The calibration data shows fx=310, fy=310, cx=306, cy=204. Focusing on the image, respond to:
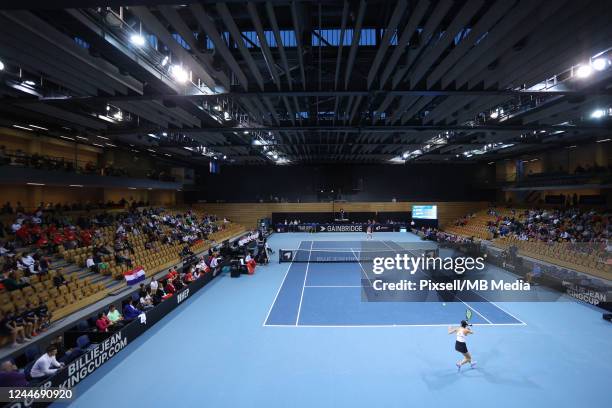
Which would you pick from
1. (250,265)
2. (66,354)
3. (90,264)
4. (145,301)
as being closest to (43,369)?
(66,354)

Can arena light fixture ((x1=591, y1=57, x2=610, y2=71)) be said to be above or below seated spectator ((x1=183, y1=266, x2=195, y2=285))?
above

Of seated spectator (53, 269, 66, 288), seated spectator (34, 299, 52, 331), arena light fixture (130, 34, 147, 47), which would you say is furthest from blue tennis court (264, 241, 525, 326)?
arena light fixture (130, 34, 147, 47)

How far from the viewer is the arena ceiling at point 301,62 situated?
22.3 feet

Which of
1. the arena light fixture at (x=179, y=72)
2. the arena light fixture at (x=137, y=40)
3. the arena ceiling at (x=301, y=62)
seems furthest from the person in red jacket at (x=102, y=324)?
the arena light fixture at (x=137, y=40)

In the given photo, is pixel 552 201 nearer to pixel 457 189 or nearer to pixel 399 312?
pixel 457 189

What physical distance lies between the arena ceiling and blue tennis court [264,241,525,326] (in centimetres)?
808

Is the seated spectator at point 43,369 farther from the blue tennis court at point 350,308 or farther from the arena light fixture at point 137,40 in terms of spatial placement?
the arena light fixture at point 137,40

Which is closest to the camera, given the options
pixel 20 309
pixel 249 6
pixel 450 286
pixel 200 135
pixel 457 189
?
pixel 249 6

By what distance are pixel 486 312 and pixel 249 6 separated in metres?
12.9

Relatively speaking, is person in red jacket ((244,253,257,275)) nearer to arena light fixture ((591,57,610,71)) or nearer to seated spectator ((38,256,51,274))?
seated spectator ((38,256,51,274))

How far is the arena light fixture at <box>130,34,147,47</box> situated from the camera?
24.4ft

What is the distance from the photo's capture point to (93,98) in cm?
1152

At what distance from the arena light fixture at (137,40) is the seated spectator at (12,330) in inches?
326

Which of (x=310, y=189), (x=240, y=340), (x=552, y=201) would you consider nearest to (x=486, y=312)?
(x=240, y=340)
